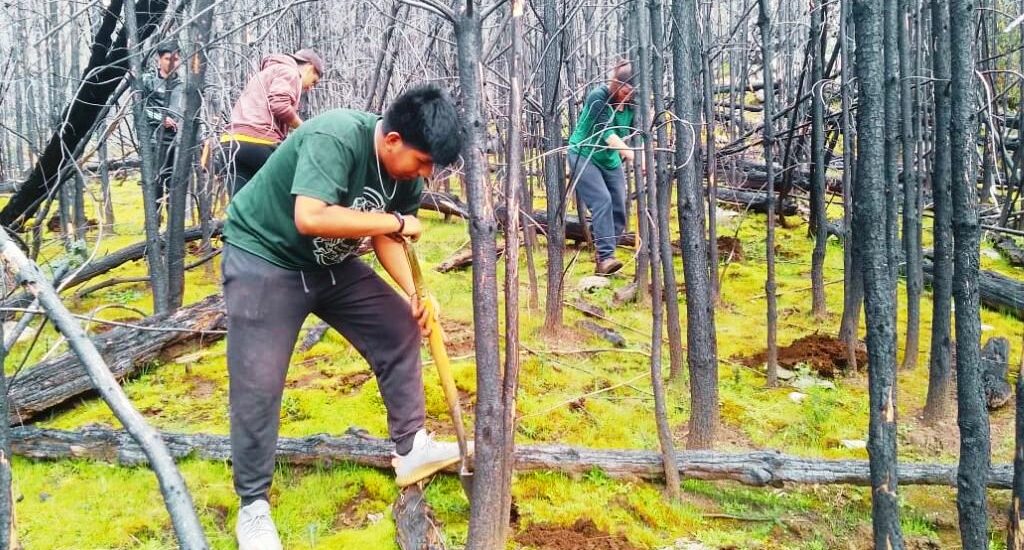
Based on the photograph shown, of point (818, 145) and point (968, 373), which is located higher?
point (818, 145)

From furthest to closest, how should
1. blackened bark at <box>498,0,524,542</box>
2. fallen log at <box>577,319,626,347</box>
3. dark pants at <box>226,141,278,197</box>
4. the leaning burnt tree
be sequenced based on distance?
fallen log at <box>577,319,626,347</box> < dark pants at <box>226,141,278,197</box> < blackened bark at <box>498,0,524,542</box> < the leaning burnt tree

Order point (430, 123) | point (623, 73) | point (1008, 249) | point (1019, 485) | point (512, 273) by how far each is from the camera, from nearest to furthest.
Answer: point (1019, 485)
point (430, 123)
point (512, 273)
point (623, 73)
point (1008, 249)

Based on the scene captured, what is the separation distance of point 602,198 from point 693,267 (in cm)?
261

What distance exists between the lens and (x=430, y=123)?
8.09ft

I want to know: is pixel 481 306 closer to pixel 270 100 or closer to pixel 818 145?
pixel 270 100

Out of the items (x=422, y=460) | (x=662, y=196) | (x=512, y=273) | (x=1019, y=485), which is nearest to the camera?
(x=1019, y=485)

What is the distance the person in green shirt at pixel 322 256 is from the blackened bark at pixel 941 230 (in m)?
2.28

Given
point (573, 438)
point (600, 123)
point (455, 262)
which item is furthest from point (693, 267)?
point (455, 262)

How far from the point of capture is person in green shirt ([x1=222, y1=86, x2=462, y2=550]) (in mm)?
2523

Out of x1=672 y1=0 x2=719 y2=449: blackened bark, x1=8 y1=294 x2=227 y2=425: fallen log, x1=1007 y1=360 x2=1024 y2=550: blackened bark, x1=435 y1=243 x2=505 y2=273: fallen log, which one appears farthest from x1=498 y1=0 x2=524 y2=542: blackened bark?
x1=435 y1=243 x2=505 y2=273: fallen log

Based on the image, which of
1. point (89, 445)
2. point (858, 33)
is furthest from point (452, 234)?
point (858, 33)

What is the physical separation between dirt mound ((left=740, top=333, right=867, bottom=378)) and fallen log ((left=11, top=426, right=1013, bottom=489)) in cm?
178

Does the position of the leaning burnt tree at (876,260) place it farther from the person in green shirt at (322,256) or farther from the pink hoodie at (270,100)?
the pink hoodie at (270,100)

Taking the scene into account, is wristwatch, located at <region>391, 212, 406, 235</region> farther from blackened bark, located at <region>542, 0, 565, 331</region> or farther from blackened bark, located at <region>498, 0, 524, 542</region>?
blackened bark, located at <region>542, 0, 565, 331</region>
